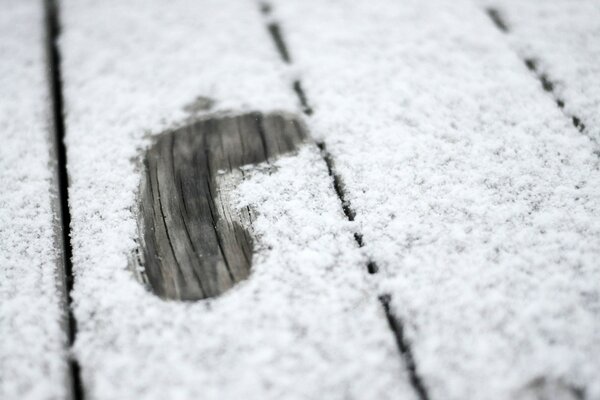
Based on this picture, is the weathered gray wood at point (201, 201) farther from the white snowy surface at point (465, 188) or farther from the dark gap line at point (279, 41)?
the dark gap line at point (279, 41)

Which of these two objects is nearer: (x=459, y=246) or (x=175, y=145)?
(x=459, y=246)

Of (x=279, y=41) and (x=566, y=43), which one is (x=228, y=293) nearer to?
(x=279, y=41)

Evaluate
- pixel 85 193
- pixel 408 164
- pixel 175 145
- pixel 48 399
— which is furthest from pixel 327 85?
pixel 48 399

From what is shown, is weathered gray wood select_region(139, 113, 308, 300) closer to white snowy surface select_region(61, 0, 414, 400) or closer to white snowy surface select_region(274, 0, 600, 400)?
white snowy surface select_region(61, 0, 414, 400)

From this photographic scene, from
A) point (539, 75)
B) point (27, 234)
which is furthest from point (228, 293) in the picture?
point (539, 75)

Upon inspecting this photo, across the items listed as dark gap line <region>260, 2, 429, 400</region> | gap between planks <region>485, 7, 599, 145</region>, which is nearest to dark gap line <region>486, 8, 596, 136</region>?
gap between planks <region>485, 7, 599, 145</region>

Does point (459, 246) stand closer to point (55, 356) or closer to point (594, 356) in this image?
point (594, 356)

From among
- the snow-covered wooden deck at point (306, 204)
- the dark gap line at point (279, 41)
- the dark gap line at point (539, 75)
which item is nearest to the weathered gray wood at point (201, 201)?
the snow-covered wooden deck at point (306, 204)
